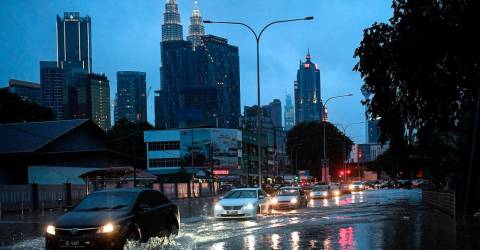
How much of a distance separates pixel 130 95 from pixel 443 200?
126 m

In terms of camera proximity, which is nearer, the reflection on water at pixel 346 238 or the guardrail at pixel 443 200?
the reflection on water at pixel 346 238

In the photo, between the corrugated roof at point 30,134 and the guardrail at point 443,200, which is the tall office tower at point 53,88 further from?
the guardrail at point 443,200

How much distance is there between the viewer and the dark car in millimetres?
13047

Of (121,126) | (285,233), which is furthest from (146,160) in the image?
(285,233)

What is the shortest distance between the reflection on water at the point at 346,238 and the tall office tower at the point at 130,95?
11950 centimetres

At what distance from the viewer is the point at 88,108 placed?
381 ft

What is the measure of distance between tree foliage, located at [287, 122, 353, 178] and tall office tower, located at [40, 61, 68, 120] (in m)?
50.2

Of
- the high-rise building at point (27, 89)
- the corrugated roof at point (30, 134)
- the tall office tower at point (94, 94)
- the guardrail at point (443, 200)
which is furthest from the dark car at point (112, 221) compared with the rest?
the high-rise building at point (27, 89)

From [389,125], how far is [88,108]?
93.4 m

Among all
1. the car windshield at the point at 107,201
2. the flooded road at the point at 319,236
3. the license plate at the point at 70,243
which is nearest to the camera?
the license plate at the point at 70,243

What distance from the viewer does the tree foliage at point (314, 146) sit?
410 feet

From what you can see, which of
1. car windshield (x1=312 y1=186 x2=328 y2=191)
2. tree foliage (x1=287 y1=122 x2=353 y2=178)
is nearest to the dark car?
car windshield (x1=312 y1=186 x2=328 y2=191)

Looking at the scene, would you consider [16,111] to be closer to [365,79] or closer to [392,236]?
[365,79]

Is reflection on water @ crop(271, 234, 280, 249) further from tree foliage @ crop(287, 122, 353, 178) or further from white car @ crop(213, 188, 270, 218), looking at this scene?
tree foliage @ crop(287, 122, 353, 178)
